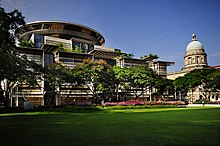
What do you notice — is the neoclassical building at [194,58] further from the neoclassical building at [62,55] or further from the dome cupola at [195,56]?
the neoclassical building at [62,55]

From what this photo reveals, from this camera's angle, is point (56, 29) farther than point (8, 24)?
Yes

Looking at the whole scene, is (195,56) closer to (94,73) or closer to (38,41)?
(94,73)

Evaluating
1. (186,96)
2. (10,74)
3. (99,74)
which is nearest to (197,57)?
(186,96)

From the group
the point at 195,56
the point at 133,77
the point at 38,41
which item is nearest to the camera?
the point at 133,77

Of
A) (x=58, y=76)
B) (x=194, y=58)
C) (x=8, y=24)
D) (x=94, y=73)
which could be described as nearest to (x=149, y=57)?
(x=194, y=58)

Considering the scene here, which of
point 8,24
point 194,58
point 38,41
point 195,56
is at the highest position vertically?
point 38,41

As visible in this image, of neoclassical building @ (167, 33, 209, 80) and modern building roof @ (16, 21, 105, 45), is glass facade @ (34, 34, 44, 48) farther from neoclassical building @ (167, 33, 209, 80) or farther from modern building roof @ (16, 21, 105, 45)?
neoclassical building @ (167, 33, 209, 80)

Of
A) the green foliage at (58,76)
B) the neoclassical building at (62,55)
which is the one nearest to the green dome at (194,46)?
the neoclassical building at (62,55)

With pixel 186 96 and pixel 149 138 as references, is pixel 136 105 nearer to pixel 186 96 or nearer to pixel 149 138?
pixel 149 138

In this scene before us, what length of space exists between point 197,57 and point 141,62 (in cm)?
2678

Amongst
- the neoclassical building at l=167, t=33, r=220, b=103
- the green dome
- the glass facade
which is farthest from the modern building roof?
the green dome

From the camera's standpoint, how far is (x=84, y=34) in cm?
6912

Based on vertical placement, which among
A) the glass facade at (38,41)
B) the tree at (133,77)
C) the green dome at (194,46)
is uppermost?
the green dome at (194,46)

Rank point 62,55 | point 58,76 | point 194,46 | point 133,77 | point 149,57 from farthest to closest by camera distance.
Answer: point 194,46 < point 149,57 < point 62,55 < point 133,77 < point 58,76
